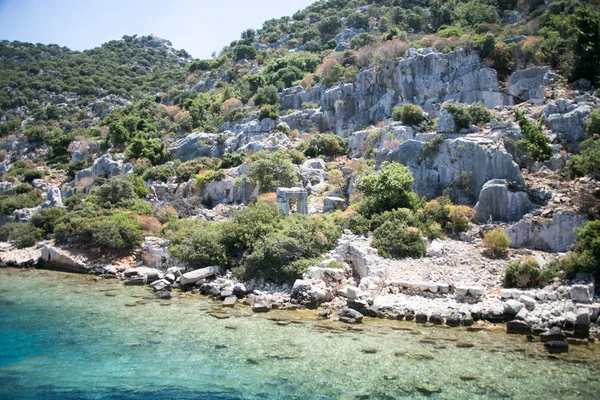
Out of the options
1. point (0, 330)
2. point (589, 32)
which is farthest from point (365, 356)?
point (589, 32)

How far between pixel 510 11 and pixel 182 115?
42431mm

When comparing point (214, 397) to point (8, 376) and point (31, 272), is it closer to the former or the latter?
point (8, 376)

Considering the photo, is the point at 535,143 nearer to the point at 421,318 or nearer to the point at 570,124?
the point at 570,124

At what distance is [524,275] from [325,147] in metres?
24.5

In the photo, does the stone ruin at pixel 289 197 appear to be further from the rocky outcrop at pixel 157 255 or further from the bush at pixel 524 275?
the bush at pixel 524 275

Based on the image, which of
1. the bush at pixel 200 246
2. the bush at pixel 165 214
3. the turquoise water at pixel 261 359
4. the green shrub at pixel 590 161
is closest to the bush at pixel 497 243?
the green shrub at pixel 590 161

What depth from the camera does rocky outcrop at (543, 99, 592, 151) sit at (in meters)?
24.7

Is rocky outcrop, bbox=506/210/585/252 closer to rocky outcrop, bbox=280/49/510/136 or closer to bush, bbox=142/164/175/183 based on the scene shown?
rocky outcrop, bbox=280/49/510/136

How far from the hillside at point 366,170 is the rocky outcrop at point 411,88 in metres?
0.16

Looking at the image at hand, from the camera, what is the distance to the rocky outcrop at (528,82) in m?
Answer: 31.9

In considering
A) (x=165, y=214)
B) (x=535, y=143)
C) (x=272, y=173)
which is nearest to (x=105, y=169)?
(x=165, y=214)

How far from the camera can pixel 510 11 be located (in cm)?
5103

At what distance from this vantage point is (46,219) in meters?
32.4

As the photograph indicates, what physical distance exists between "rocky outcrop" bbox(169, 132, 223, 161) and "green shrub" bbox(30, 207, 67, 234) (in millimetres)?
15236
